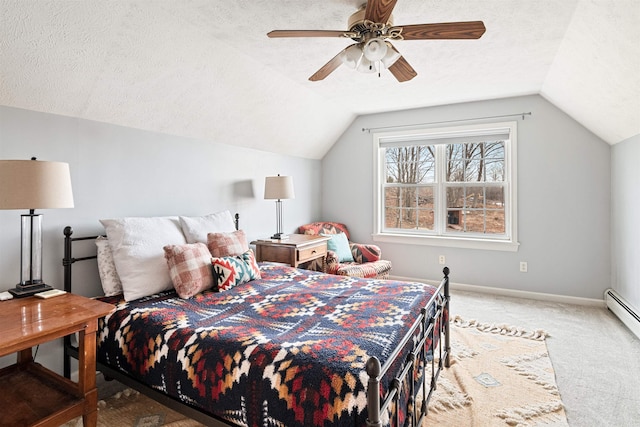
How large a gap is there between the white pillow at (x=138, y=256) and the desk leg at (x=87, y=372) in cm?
50

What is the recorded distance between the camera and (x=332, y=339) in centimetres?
153

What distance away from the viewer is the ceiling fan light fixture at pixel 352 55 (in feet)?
6.79

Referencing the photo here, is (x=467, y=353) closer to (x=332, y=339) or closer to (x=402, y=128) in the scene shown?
(x=332, y=339)

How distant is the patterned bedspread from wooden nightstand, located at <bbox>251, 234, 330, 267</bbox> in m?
1.14

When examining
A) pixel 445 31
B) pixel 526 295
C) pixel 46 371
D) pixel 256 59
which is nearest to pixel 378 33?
pixel 445 31

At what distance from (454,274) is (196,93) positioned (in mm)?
3683

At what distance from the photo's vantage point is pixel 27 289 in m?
→ 1.90

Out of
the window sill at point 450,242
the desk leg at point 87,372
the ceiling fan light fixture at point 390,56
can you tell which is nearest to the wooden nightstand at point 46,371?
the desk leg at point 87,372

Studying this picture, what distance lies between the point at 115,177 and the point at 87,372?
1464 millimetres

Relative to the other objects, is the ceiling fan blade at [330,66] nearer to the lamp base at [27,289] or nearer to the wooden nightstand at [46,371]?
the wooden nightstand at [46,371]

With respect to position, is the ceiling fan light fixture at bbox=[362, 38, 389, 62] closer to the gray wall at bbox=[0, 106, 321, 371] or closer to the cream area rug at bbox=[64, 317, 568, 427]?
the gray wall at bbox=[0, 106, 321, 371]

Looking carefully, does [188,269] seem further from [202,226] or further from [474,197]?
[474,197]

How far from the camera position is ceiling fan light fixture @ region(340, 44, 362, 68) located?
2070 millimetres

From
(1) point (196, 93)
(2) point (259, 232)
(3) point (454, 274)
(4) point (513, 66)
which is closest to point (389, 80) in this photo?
(4) point (513, 66)
